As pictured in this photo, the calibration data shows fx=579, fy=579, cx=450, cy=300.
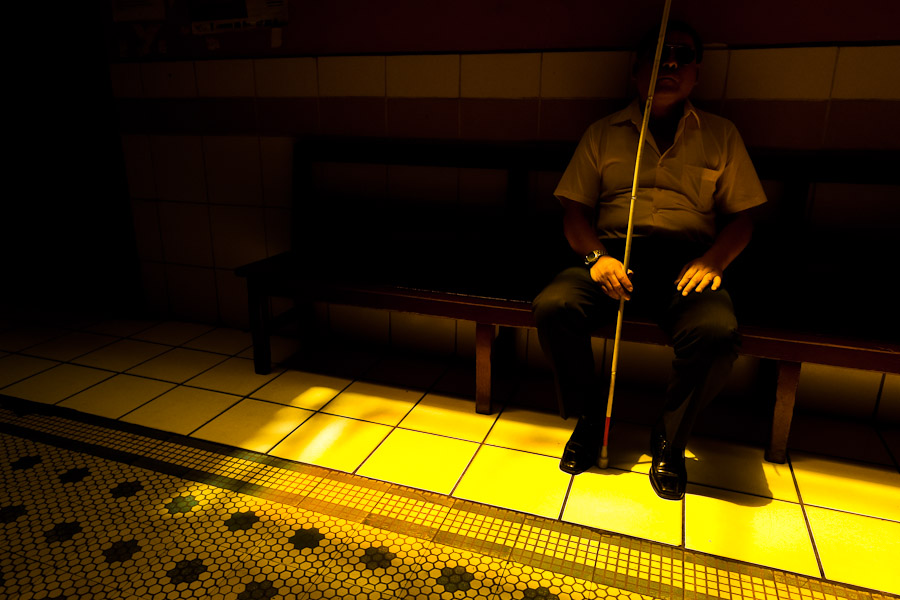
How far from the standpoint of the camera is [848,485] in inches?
80.1

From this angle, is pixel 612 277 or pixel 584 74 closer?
pixel 612 277

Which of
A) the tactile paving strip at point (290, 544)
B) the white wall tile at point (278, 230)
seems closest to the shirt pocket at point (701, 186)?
the tactile paving strip at point (290, 544)

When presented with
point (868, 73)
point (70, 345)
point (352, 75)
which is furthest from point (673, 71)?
point (70, 345)

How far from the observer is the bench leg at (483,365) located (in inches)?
94.0

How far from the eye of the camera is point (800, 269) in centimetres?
234

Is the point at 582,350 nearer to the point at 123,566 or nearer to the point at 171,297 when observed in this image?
the point at 123,566

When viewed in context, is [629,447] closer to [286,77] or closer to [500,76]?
[500,76]

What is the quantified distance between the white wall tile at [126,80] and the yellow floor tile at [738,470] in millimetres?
3450

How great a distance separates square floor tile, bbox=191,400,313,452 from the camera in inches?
90.4

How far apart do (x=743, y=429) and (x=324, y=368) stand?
1943mm

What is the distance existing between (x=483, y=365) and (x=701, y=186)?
1.09m

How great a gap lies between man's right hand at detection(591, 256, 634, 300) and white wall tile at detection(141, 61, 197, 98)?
250 cm

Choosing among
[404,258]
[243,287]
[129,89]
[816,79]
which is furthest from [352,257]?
[816,79]

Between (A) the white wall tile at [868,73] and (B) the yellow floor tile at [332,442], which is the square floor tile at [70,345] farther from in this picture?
(A) the white wall tile at [868,73]
